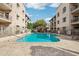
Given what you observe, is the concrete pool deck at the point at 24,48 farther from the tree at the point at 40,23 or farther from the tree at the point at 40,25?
the tree at the point at 40,23

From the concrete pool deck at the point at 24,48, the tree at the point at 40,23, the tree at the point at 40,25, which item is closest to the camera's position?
the concrete pool deck at the point at 24,48

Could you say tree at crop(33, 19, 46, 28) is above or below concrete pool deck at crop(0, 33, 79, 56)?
above

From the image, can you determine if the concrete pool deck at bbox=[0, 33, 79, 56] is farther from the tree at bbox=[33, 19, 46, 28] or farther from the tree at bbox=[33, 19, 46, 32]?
the tree at bbox=[33, 19, 46, 28]

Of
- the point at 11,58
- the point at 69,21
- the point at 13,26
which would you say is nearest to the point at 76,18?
the point at 69,21

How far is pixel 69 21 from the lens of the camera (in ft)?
70.4

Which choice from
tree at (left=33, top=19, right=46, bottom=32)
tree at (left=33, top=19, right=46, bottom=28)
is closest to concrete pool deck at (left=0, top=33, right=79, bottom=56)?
tree at (left=33, top=19, right=46, bottom=32)

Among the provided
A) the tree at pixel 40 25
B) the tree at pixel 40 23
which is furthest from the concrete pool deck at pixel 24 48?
the tree at pixel 40 23

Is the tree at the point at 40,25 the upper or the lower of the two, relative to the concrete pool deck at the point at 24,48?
upper

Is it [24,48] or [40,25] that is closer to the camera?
[24,48]

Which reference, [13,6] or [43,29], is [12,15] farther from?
[43,29]

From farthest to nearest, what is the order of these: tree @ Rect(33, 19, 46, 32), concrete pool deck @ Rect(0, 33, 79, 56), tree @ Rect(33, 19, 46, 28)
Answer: tree @ Rect(33, 19, 46, 28), tree @ Rect(33, 19, 46, 32), concrete pool deck @ Rect(0, 33, 79, 56)

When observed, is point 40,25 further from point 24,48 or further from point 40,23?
point 24,48

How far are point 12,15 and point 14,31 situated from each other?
112 inches

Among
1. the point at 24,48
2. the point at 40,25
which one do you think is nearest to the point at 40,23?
the point at 40,25
